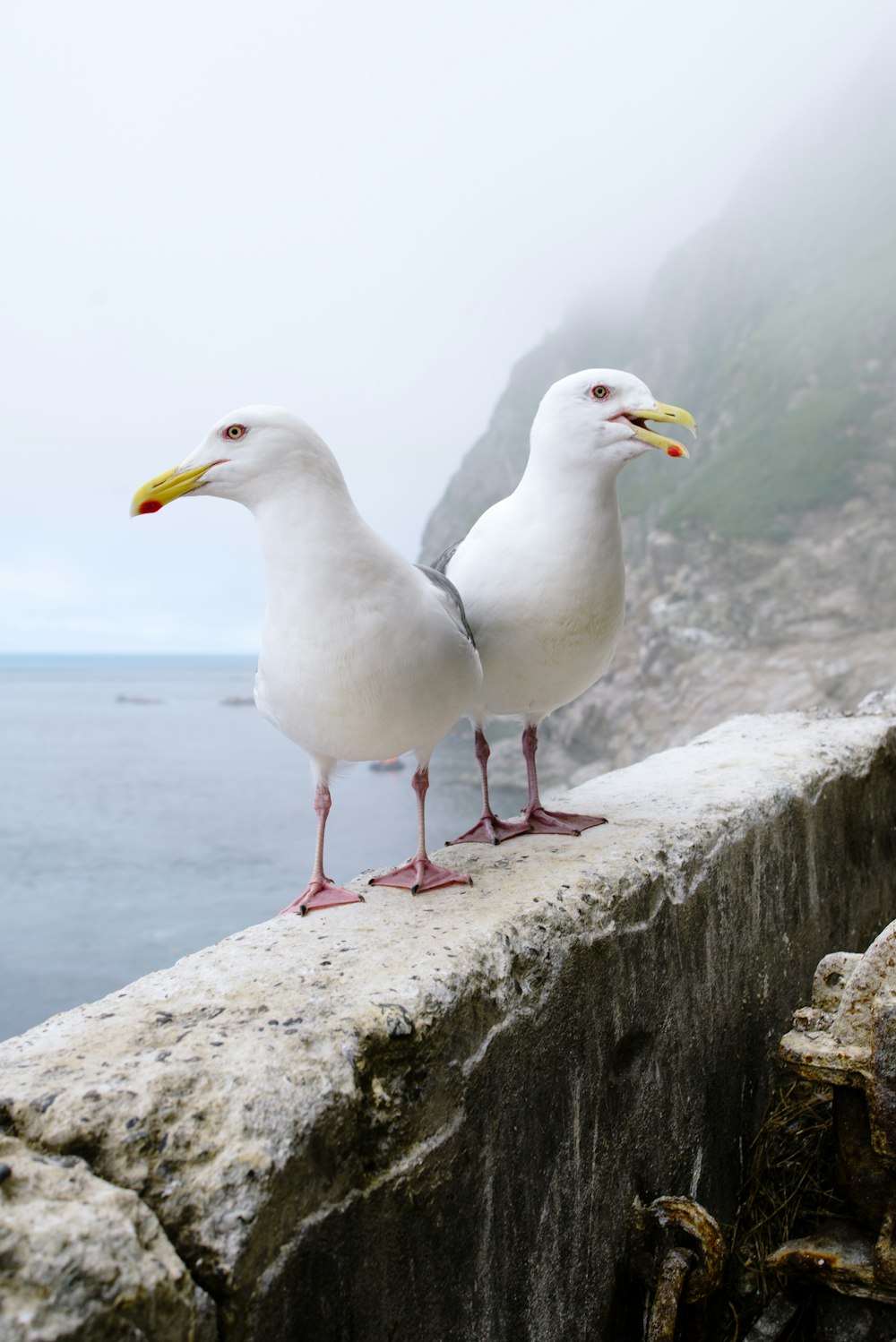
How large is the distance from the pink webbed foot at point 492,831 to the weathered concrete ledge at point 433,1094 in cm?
16

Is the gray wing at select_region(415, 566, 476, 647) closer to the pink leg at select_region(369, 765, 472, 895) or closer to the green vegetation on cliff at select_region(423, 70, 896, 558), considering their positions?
the pink leg at select_region(369, 765, 472, 895)

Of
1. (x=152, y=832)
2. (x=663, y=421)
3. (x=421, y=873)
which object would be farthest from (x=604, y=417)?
(x=152, y=832)

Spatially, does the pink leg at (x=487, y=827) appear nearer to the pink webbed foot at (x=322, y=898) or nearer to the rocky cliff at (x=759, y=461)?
the pink webbed foot at (x=322, y=898)

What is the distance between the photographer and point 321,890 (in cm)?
257

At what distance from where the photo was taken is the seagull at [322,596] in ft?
7.58

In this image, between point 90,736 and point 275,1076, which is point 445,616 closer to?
point 275,1076

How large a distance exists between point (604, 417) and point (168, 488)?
1168 millimetres

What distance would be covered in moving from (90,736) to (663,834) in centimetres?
12168

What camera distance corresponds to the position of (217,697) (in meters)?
132

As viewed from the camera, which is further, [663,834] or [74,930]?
[74,930]

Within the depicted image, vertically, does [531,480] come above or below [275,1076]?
above

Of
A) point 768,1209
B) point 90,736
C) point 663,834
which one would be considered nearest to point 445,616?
point 663,834

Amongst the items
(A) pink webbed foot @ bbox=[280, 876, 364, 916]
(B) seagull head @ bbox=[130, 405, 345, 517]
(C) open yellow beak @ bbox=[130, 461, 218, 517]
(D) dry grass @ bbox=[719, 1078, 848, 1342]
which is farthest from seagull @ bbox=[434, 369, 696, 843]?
(D) dry grass @ bbox=[719, 1078, 848, 1342]

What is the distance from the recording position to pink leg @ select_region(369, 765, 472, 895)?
2557mm
